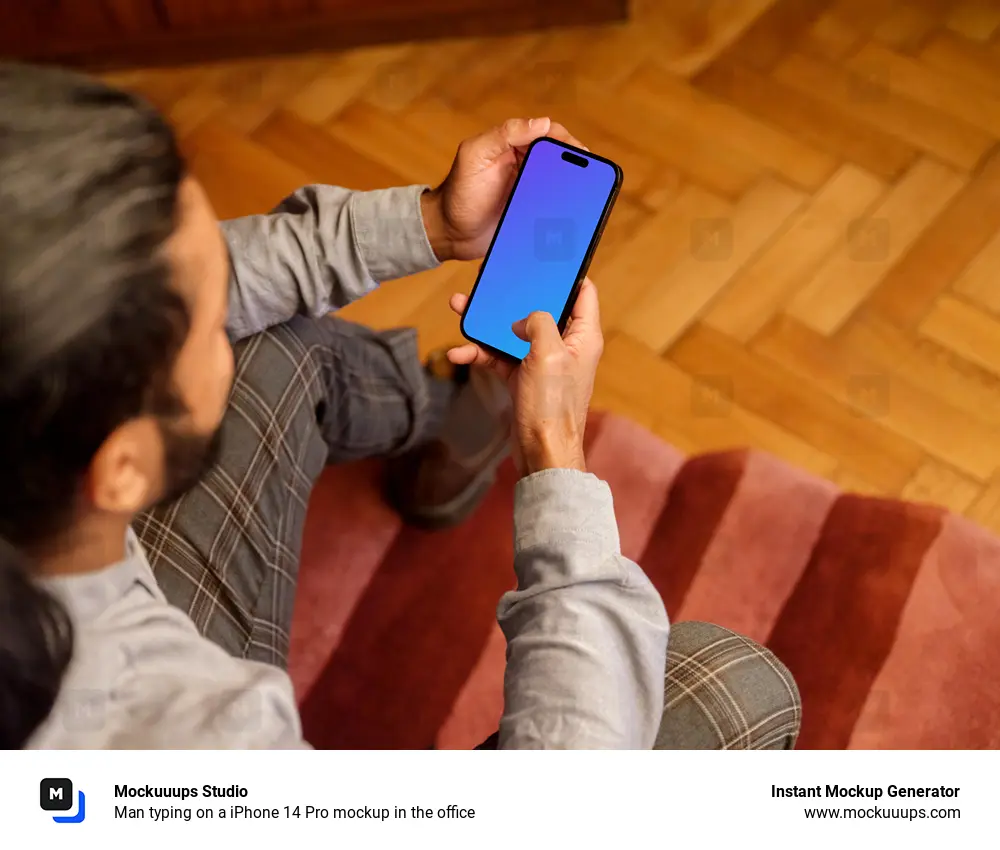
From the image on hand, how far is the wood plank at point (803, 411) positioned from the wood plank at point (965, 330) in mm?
139

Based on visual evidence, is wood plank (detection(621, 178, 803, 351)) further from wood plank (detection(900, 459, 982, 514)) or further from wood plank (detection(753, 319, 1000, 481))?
wood plank (detection(900, 459, 982, 514))

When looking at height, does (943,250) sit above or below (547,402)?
below

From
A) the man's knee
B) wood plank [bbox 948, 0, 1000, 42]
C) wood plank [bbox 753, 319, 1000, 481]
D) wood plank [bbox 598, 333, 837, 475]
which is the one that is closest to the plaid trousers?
the man's knee

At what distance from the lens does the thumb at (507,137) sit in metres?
0.72

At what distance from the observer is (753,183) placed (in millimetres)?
1190

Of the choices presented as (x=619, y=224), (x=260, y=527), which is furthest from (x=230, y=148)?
(x=260, y=527)

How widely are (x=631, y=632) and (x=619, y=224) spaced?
72 centimetres

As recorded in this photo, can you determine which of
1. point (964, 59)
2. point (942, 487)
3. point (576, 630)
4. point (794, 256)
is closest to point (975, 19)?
point (964, 59)

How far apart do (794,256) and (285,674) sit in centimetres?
85

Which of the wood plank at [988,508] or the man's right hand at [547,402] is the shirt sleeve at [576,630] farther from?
the wood plank at [988,508]

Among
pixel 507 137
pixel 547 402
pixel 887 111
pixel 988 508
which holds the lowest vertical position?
pixel 988 508

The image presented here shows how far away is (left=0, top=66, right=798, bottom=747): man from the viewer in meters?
0.40

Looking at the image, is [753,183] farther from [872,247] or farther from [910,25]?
[910,25]

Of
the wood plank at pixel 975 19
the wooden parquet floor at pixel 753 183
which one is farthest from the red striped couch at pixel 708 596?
the wood plank at pixel 975 19
